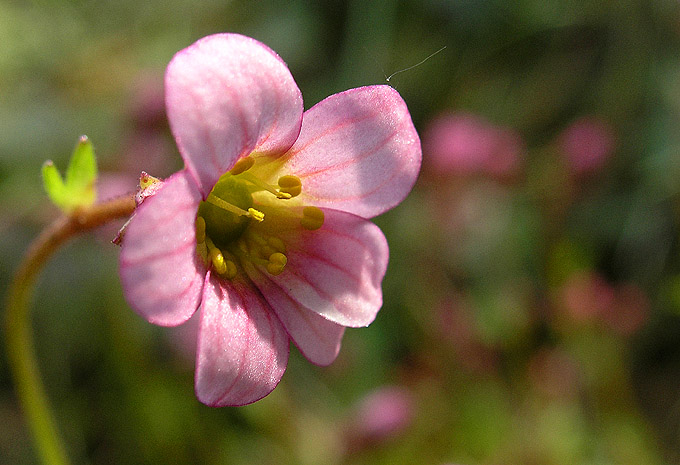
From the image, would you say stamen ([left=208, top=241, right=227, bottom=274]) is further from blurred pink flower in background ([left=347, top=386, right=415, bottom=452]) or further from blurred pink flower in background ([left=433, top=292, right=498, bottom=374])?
blurred pink flower in background ([left=433, top=292, right=498, bottom=374])

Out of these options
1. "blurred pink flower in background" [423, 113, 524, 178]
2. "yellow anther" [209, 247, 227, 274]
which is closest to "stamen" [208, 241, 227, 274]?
"yellow anther" [209, 247, 227, 274]

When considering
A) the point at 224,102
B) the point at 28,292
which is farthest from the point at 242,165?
the point at 28,292

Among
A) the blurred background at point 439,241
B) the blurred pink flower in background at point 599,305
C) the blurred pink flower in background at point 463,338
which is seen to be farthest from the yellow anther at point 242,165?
the blurred pink flower in background at point 599,305

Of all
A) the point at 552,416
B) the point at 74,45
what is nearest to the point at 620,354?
the point at 552,416

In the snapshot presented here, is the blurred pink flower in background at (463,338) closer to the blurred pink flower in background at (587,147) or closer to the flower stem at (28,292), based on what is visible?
the blurred pink flower in background at (587,147)

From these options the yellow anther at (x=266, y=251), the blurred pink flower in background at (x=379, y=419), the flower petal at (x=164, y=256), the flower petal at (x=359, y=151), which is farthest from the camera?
the blurred pink flower in background at (x=379, y=419)

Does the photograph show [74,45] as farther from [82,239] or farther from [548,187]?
[548,187]
